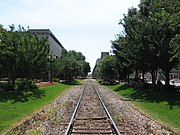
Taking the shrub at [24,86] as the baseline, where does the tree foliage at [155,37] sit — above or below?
above

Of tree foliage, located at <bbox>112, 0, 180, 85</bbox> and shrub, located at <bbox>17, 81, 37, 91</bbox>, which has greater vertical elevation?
tree foliage, located at <bbox>112, 0, 180, 85</bbox>

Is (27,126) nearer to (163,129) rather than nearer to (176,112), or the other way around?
(163,129)

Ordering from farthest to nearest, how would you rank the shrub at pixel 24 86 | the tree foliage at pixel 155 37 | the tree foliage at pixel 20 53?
the shrub at pixel 24 86, the tree foliage at pixel 20 53, the tree foliage at pixel 155 37

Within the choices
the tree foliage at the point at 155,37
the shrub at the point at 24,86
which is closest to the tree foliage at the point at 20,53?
the shrub at the point at 24,86

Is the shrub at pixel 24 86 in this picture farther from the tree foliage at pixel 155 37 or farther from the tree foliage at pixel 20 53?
the tree foliage at pixel 155 37

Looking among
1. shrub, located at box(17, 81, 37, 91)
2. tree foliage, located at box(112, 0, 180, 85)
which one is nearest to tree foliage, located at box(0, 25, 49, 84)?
shrub, located at box(17, 81, 37, 91)

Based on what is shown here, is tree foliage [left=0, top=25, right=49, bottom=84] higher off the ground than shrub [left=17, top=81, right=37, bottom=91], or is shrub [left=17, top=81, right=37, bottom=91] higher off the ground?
tree foliage [left=0, top=25, right=49, bottom=84]

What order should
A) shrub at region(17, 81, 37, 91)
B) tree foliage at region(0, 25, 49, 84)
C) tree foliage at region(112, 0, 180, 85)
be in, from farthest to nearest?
shrub at region(17, 81, 37, 91)
tree foliage at region(0, 25, 49, 84)
tree foliage at region(112, 0, 180, 85)

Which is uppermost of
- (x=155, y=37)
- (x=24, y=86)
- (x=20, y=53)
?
(x=155, y=37)

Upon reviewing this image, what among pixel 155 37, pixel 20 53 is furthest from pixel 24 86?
pixel 155 37

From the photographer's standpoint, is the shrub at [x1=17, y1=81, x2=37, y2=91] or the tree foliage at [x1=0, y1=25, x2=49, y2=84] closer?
the tree foliage at [x1=0, y1=25, x2=49, y2=84]

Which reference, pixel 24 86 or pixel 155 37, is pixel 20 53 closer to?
pixel 24 86

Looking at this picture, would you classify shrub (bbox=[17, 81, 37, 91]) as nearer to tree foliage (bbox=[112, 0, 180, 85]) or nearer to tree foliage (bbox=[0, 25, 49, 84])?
tree foliage (bbox=[0, 25, 49, 84])

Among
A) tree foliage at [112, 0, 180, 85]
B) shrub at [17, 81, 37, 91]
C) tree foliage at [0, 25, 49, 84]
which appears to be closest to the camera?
tree foliage at [112, 0, 180, 85]
